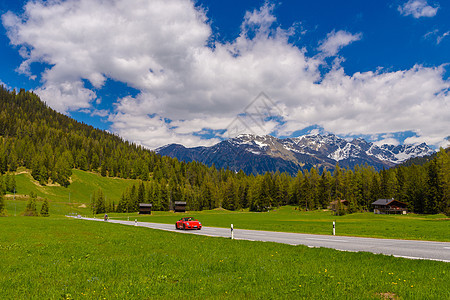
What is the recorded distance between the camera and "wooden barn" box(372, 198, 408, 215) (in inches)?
4422

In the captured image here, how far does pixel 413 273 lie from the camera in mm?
9742

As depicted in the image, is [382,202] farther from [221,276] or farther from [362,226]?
[221,276]

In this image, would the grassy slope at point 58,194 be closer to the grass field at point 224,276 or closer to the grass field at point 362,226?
the grass field at point 362,226

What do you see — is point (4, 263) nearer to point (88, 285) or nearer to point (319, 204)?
point (88, 285)

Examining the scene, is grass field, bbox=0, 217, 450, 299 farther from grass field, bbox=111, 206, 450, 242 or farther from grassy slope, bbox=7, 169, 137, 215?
grassy slope, bbox=7, 169, 137, 215

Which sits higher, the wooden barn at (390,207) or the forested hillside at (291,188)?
the forested hillside at (291,188)

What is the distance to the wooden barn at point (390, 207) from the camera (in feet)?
368

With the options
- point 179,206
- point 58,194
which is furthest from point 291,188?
point 58,194

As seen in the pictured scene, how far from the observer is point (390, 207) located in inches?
4434

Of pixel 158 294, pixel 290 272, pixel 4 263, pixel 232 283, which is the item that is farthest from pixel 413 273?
pixel 4 263

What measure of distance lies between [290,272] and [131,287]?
579 centimetres

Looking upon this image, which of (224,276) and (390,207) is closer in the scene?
(224,276)

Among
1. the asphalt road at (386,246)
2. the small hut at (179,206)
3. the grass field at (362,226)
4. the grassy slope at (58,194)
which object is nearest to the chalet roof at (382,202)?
the grass field at (362,226)

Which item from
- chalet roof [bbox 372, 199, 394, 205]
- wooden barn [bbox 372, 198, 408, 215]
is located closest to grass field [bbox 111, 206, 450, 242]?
wooden barn [bbox 372, 198, 408, 215]
